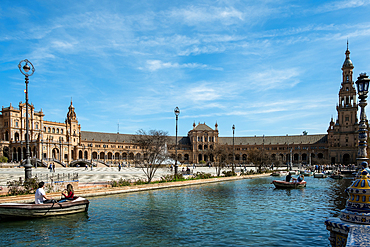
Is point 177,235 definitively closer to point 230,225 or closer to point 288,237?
point 230,225

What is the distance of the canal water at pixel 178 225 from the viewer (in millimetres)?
11164

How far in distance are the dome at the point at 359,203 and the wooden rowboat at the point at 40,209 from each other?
13.2m

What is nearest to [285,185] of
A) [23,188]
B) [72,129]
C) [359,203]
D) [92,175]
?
[23,188]

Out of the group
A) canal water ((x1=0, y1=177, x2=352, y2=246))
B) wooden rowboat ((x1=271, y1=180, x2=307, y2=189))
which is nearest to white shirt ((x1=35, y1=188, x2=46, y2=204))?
canal water ((x1=0, y1=177, x2=352, y2=246))

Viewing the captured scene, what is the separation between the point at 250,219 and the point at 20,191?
15024 mm

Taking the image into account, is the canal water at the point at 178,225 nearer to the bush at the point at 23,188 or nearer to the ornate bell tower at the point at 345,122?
the bush at the point at 23,188

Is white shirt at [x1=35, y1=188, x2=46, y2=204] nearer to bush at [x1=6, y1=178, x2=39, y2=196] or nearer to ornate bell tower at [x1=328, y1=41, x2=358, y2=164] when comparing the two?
bush at [x1=6, y1=178, x2=39, y2=196]

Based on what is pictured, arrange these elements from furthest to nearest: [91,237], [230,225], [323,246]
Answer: [230,225] → [91,237] → [323,246]

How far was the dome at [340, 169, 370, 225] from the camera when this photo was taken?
6.63 meters

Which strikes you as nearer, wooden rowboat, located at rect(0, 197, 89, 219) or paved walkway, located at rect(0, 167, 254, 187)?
wooden rowboat, located at rect(0, 197, 89, 219)

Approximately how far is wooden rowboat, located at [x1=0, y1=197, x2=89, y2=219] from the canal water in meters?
0.34

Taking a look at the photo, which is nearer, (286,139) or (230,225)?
(230,225)

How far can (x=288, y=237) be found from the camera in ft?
38.8

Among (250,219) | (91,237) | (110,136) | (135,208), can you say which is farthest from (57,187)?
(110,136)
